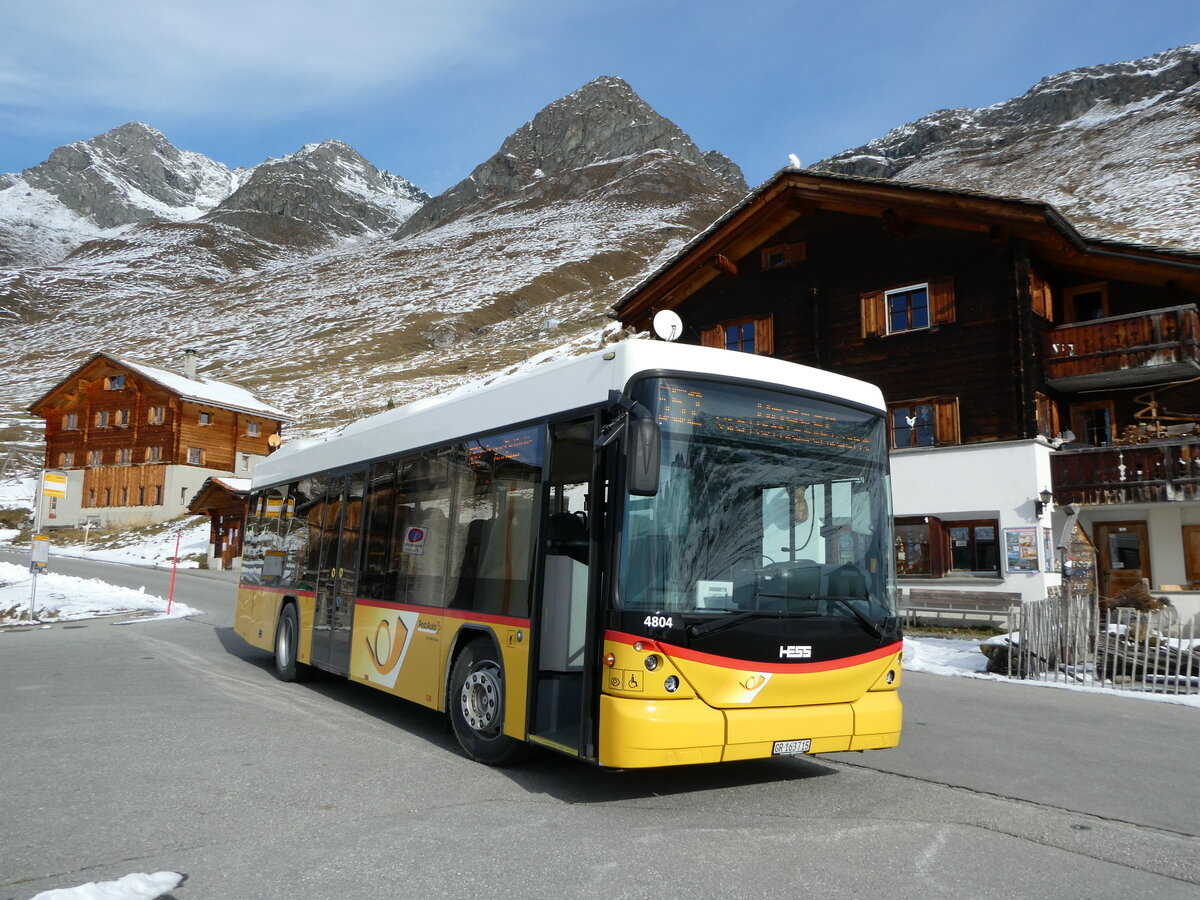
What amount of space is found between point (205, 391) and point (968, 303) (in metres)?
50.4

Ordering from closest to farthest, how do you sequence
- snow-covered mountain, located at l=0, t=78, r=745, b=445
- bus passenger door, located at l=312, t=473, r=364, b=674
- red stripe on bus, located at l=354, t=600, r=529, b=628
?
red stripe on bus, located at l=354, t=600, r=529, b=628, bus passenger door, located at l=312, t=473, r=364, b=674, snow-covered mountain, located at l=0, t=78, r=745, b=445

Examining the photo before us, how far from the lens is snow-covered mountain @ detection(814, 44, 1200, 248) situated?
86188mm

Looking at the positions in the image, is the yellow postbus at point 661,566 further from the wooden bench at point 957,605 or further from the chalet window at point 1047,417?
the chalet window at point 1047,417

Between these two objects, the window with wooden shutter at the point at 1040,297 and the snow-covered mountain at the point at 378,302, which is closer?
the window with wooden shutter at the point at 1040,297

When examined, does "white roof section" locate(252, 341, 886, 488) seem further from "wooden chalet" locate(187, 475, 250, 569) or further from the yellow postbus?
"wooden chalet" locate(187, 475, 250, 569)

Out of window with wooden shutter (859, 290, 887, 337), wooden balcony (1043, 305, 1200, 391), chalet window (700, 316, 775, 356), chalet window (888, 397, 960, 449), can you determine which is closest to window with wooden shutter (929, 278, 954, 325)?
window with wooden shutter (859, 290, 887, 337)

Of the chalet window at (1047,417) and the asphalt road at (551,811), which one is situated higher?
the chalet window at (1047,417)

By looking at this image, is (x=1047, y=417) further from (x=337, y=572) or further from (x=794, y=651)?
(x=794, y=651)

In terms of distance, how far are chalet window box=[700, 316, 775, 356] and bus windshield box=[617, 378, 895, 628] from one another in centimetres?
2039

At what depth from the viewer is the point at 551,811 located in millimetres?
5426

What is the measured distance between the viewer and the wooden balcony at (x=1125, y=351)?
20.8 metres

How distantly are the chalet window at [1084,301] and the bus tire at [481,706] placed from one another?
73.1 feet

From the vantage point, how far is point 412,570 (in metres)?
7.93

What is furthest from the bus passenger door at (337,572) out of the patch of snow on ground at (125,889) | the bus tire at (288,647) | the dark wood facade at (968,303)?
the dark wood facade at (968,303)
